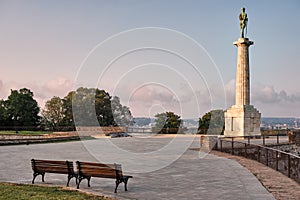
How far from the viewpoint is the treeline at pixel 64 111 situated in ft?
205

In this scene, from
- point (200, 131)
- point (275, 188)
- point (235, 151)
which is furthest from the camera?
point (200, 131)

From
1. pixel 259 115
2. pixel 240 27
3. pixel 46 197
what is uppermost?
pixel 240 27

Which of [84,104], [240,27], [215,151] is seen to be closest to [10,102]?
[84,104]

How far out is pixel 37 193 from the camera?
9.89 meters

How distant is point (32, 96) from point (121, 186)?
61079mm

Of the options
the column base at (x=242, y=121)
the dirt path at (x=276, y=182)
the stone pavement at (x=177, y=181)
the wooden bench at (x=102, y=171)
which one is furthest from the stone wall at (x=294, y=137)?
the wooden bench at (x=102, y=171)

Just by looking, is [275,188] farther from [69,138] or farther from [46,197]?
[69,138]

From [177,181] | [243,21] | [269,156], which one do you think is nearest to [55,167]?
[177,181]

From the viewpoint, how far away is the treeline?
62.4 metres

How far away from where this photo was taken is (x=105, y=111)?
67.1 m

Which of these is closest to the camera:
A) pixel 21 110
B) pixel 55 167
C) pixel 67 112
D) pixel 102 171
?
pixel 102 171

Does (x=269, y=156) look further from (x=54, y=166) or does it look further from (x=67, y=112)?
(x=67, y=112)

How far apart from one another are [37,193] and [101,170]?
1.83m

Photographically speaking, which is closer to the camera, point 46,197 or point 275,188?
point 46,197
